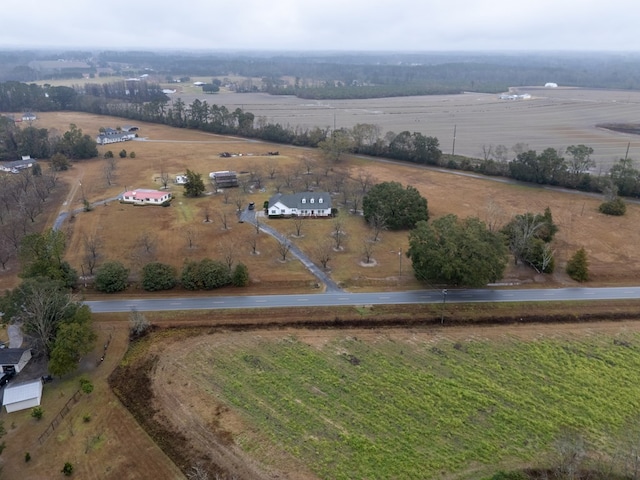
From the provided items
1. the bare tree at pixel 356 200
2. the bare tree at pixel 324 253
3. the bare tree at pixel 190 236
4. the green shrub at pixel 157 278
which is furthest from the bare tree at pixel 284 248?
the bare tree at pixel 356 200

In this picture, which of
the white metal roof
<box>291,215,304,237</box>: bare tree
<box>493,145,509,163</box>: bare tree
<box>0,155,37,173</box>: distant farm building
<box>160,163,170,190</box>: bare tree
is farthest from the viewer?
<box>493,145,509,163</box>: bare tree

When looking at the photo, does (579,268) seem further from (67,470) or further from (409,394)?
(67,470)

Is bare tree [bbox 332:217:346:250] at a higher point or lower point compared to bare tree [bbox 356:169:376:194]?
lower

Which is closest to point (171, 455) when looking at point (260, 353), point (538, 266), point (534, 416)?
point (260, 353)

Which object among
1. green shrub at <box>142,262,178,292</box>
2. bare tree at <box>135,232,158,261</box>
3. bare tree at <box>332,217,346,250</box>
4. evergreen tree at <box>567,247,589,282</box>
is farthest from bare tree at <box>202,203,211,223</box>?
evergreen tree at <box>567,247,589,282</box>

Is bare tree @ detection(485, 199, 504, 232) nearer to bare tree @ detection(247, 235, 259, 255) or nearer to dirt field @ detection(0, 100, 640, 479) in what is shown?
dirt field @ detection(0, 100, 640, 479)

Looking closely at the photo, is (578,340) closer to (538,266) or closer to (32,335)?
(538,266)
